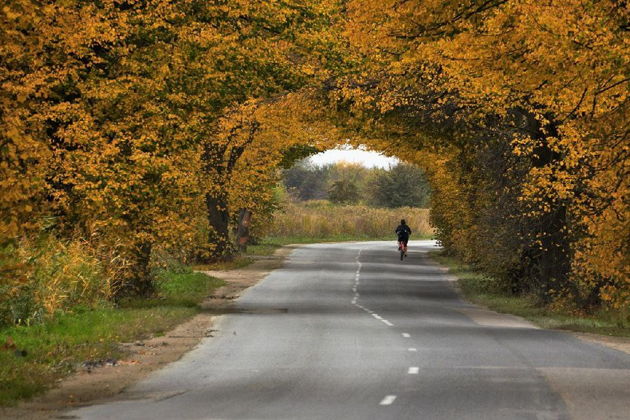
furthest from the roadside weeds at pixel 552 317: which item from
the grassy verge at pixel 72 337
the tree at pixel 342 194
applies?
the tree at pixel 342 194

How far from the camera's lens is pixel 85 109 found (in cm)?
2628

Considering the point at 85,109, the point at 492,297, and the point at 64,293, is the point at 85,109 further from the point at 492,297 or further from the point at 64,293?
the point at 492,297

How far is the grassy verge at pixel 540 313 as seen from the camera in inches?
1041

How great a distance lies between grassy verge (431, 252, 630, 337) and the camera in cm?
2643

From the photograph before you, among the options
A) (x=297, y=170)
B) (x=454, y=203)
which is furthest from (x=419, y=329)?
(x=297, y=170)

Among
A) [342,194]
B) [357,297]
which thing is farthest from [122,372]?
[342,194]

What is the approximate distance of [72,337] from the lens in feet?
66.1

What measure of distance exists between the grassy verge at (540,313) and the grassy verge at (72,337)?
318 inches

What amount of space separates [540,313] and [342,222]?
70531mm

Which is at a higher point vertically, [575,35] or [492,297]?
[575,35]

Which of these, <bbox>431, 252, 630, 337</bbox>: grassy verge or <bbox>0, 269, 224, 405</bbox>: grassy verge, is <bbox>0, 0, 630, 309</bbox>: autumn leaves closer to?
<bbox>431, 252, 630, 337</bbox>: grassy verge

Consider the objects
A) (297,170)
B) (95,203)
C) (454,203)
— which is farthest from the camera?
(297,170)

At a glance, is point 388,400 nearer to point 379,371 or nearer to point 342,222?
point 379,371

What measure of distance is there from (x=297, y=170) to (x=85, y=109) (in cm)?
15965
